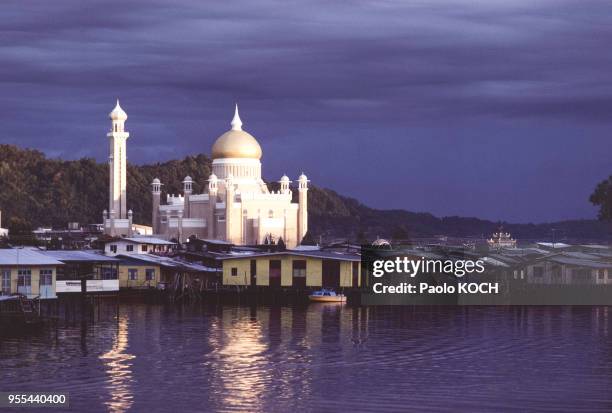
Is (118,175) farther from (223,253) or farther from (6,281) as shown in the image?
(6,281)

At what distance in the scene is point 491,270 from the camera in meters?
84.6

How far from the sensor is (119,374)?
131 ft

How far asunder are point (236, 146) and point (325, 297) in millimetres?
54939

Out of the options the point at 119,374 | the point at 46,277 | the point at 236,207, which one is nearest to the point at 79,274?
the point at 46,277

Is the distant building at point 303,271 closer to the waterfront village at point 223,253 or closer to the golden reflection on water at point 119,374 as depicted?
the waterfront village at point 223,253

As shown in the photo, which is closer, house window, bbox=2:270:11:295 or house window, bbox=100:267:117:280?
house window, bbox=2:270:11:295

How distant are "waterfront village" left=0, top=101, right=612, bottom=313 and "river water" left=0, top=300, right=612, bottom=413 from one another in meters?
3.32

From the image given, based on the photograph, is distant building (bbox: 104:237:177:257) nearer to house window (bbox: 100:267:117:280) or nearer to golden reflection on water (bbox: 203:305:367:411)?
house window (bbox: 100:267:117:280)

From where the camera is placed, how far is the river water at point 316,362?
116 ft

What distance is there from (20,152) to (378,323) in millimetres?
112138

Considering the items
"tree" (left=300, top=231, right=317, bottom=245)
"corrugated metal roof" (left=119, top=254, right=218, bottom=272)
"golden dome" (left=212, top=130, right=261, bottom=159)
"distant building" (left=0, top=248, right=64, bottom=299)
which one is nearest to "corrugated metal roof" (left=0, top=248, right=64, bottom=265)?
"distant building" (left=0, top=248, right=64, bottom=299)

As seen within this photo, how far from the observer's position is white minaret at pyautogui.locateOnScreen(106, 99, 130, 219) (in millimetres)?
123438

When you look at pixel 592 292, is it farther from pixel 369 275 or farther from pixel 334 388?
pixel 334 388

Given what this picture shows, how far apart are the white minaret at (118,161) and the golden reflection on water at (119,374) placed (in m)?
71.3
